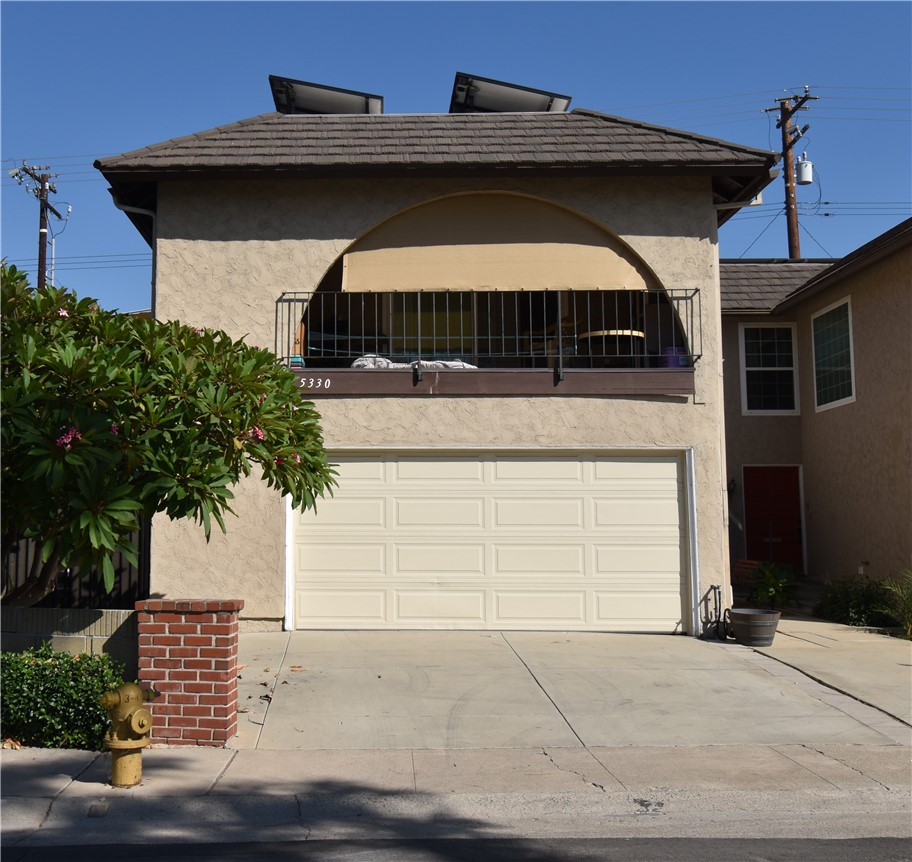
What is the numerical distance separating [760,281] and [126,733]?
615 inches

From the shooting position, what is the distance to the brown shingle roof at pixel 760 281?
17.9m

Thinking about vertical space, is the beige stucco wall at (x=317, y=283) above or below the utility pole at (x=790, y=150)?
below

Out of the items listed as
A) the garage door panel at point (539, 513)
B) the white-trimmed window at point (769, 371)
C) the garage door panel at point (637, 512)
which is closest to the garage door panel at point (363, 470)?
the garage door panel at point (539, 513)

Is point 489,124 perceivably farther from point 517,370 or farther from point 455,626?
point 455,626

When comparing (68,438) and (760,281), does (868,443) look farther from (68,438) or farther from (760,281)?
(68,438)

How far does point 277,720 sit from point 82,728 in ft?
5.44

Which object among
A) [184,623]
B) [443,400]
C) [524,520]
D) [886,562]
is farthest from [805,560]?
[184,623]

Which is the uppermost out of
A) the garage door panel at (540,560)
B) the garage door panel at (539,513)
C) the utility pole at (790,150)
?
the utility pole at (790,150)

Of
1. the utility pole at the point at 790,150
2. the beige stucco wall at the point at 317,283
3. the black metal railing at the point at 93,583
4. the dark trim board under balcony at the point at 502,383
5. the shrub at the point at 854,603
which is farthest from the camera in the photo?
the utility pole at the point at 790,150

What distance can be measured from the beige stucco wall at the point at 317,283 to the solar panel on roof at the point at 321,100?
2460mm

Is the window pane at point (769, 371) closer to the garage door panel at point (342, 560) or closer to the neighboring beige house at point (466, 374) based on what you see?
the neighboring beige house at point (466, 374)

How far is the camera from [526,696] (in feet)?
29.8

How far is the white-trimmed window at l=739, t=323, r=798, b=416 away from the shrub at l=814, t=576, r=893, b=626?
441 cm

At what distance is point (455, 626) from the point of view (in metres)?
12.3
